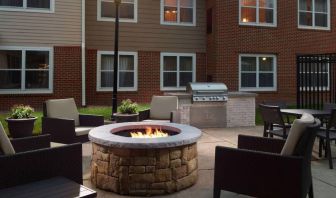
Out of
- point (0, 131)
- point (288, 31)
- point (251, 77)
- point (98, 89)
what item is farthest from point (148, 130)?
point (288, 31)

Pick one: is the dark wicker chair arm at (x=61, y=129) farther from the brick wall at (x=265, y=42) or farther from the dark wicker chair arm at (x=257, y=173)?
the brick wall at (x=265, y=42)

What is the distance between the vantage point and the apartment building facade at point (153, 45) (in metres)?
13.9

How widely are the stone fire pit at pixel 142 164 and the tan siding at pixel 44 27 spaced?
1084 cm

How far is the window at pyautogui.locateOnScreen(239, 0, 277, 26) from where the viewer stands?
54.8ft

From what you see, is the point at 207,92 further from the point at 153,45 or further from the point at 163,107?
the point at 153,45

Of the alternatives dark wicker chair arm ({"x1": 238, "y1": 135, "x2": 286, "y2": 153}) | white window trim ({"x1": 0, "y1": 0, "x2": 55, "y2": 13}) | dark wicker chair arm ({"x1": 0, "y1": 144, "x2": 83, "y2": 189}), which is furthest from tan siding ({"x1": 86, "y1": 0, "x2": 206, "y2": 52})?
dark wicker chair arm ({"x1": 0, "y1": 144, "x2": 83, "y2": 189})

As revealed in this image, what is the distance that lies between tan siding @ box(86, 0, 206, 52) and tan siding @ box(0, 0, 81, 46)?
928 mm

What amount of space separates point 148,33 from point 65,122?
34.4ft

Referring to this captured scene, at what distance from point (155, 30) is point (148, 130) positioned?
37.6ft

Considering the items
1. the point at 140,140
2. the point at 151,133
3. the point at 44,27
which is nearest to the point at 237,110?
the point at 151,133

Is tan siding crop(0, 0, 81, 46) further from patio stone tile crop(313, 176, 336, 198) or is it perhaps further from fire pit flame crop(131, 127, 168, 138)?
patio stone tile crop(313, 176, 336, 198)

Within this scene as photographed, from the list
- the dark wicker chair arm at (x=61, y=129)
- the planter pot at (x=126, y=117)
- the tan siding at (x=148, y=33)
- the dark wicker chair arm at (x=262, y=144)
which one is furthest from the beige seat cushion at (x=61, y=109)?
the tan siding at (x=148, y=33)

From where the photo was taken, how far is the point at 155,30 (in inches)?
639

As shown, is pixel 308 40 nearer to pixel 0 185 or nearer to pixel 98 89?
pixel 98 89
